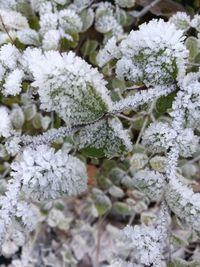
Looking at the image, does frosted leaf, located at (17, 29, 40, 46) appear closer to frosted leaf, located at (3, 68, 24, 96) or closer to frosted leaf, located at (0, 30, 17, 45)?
frosted leaf, located at (0, 30, 17, 45)

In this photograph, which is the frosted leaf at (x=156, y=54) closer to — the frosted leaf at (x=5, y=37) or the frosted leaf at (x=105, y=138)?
the frosted leaf at (x=105, y=138)

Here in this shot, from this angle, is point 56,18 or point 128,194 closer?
point 56,18

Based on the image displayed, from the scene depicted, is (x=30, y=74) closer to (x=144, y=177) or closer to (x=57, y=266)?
(x=144, y=177)

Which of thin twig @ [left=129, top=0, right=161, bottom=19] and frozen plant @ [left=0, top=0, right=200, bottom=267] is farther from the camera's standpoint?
thin twig @ [left=129, top=0, right=161, bottom=19]

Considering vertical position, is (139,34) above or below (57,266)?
above

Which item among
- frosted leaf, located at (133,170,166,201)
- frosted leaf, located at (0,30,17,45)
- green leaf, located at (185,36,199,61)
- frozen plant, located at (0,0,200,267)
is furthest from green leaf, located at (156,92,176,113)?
frosted leaf, located at (0,30,17,45)

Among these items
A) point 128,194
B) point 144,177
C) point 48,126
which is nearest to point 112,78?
point 48,126
